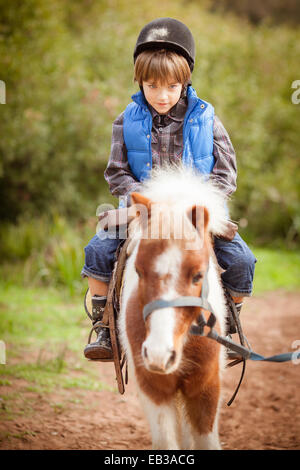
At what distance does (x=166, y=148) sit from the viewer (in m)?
2.92

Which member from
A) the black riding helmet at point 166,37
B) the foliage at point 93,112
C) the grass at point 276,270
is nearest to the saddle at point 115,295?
the black riding helmet at point 166,37

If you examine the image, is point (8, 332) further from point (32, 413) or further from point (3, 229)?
point (3, 229)

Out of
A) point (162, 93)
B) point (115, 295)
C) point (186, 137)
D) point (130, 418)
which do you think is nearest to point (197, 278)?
point (115, 295)

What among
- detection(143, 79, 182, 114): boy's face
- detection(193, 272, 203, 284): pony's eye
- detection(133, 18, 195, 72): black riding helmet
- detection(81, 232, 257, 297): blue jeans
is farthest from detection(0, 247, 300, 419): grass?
detection(133, 18, 195, 72): black riding helmet

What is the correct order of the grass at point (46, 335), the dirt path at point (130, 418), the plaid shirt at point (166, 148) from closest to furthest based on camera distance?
1. the plaid shirt at point (166, 148)
2. the dirt path at point (130, 418)
3. the grass at point (46, 335)

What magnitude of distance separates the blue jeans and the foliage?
16.1 feet

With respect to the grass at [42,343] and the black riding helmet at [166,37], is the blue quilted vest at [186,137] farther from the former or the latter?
the grass at [42,343]

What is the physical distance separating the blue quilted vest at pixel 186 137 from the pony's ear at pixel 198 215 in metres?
0.70

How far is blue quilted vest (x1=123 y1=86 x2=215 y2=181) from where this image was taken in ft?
9.20

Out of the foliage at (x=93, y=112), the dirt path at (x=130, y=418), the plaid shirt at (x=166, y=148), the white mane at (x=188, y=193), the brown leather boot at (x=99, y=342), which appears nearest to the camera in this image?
the white mane at (x=188, y=193)

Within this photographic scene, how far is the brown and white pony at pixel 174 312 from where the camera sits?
1.95 metres

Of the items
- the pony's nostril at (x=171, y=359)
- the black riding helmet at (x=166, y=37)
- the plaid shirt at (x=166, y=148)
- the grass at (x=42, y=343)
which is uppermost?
the black riding helmet at (x=166, y=37)

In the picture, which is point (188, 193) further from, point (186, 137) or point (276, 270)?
point (276, 270)
